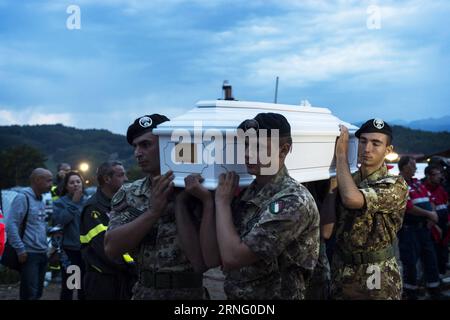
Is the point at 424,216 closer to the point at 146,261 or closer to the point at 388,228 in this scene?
the point at 388,228

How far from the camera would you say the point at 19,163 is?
3741 cm

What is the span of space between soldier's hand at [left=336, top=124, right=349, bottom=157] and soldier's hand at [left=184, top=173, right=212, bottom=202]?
102 centimetres

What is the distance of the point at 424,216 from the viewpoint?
21.4ft

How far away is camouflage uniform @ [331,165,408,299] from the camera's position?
301cm

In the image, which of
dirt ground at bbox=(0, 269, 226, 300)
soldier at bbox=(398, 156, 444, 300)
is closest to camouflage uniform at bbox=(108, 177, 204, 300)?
dirt ground at bbox=(0, 269, 226, 300)

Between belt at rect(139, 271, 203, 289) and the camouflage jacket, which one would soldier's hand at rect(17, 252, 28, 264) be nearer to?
belt at rect(139, 271, 203, 289)

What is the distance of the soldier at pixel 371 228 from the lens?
2.99 metres

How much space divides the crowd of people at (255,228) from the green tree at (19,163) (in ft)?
113

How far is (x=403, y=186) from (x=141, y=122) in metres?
1.64

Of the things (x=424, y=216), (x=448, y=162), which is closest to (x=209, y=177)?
(x=424, y=216)

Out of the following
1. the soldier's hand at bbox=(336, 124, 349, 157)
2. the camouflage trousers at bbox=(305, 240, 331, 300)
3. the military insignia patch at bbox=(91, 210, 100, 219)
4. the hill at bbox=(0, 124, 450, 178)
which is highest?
the hill at bbox=(0, 124, 450, 178)

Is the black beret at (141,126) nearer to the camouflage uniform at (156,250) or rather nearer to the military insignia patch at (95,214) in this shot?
the camouflage uniform at (156,250)

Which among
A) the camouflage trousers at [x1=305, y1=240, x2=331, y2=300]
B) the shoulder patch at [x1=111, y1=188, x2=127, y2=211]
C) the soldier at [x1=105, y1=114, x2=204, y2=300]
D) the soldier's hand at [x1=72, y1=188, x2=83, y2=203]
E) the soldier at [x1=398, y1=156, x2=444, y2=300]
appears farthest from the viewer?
the soldier at [x1=398, y1=156, x2=444, y2=300]

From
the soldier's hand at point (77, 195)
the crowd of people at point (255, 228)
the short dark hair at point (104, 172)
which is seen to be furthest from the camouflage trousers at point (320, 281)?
the soldier's hand at point (77, 195)
